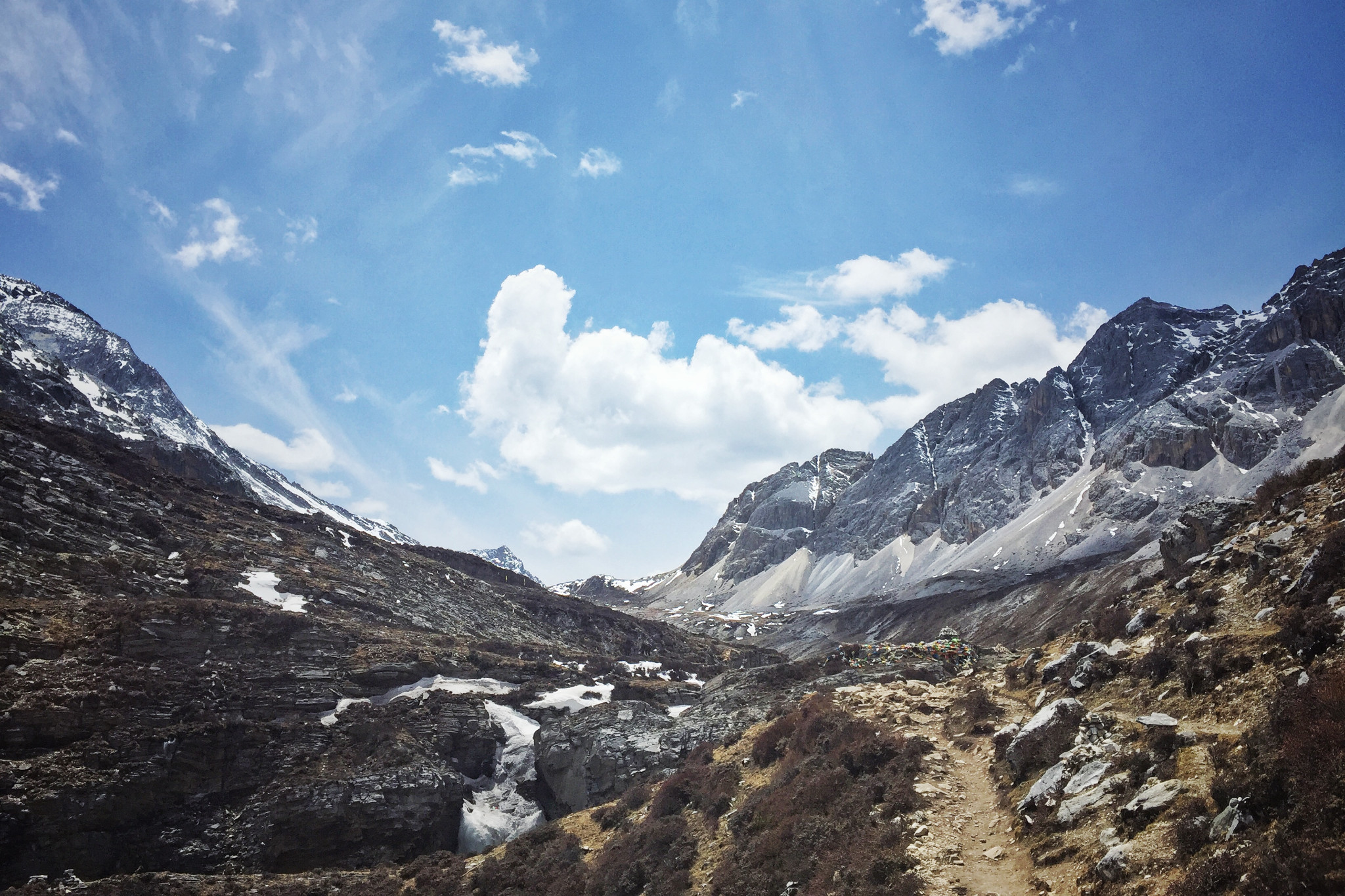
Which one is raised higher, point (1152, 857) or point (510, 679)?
point (510, 679)

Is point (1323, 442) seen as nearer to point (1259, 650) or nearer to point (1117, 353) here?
point (1117, 353)

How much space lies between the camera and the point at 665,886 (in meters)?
17.6

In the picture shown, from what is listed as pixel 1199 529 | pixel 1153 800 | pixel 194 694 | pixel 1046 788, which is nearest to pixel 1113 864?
pixel 1153 800

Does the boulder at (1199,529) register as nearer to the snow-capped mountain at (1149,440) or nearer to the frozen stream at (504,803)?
the frozen stream at (504,803)

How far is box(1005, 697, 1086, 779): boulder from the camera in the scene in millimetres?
14891

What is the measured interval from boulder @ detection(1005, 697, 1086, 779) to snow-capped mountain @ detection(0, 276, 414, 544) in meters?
87.5

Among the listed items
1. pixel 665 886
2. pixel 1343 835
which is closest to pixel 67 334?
pixel 665 886

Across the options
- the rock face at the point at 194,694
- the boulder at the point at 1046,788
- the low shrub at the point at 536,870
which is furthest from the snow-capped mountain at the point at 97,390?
the boulder at the point at 1046,788

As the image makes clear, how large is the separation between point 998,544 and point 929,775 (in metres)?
165

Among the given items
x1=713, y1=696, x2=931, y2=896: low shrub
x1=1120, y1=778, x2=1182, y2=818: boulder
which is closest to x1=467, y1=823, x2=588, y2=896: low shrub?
x1=713, y1=696, x2=931, y2=896: low shrub

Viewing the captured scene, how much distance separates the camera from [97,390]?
133 m

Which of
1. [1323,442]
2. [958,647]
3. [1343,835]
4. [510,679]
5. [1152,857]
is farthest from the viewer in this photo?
[1323,442]

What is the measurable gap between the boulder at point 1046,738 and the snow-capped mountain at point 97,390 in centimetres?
8753

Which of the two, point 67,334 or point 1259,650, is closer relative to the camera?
point 1259,650
